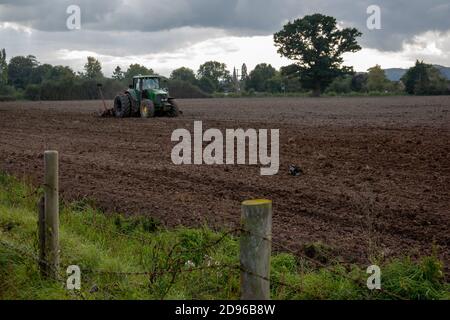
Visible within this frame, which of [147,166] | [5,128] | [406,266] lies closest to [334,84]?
[5,128]

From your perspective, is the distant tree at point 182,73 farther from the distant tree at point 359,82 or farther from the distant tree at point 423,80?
the distant tree at point 423,80

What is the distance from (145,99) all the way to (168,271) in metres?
21.3

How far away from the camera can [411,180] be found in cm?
1113

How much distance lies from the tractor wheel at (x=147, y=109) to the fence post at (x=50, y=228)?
20.2 meters

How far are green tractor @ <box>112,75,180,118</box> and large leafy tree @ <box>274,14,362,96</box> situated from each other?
58.6 meters

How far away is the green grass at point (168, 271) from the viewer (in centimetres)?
557

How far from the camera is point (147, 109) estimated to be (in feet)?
84.7

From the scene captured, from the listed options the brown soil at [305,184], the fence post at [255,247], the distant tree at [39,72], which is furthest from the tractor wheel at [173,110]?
the distant tree at [39,72]

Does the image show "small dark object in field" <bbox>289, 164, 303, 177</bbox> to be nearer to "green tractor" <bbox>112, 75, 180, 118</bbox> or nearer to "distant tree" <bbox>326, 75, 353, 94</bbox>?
"green tractor" <bbox>112, 75, 180, 118</bbox>

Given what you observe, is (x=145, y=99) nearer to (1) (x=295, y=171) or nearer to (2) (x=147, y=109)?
(2) (x=147, y=109)

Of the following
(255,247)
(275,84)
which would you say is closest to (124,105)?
(255,247)

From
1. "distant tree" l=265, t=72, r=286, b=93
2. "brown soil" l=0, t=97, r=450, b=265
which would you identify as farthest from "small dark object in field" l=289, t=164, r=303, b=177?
"distant tree" l=265, t=72, r=286, b=93

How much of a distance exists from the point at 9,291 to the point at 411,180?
775 cm
